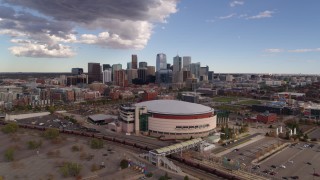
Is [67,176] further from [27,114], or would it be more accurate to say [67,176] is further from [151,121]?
[27,114]

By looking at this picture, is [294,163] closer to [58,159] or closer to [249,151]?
[249,151]

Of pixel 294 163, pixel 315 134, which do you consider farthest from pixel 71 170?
pixel 315 134

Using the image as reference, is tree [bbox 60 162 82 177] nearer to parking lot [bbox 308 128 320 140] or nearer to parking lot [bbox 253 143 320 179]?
parking lot [bbox 253 143 320 179]

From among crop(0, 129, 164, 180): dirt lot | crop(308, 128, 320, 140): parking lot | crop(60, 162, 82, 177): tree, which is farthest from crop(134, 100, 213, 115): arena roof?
crop(60, 162, 82, 177): tree

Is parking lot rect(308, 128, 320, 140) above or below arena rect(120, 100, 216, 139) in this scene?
below

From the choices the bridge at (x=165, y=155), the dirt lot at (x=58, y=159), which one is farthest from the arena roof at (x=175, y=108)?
the dirt lot at (x=58, y=159)

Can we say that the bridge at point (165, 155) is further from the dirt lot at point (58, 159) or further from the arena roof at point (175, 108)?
the arena roof at point (175, 108)
